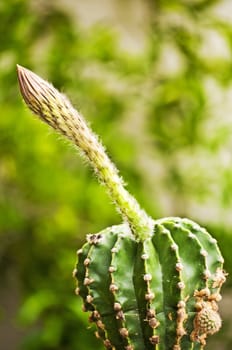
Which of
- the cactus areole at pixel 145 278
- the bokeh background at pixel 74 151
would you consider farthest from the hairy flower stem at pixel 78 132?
the bokeh background at pixel 74 151

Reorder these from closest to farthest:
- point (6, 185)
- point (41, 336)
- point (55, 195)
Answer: point (41, 336) < point (55, 195) < point (6, 185)

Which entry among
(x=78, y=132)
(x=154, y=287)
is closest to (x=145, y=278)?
(x=154, y=287)

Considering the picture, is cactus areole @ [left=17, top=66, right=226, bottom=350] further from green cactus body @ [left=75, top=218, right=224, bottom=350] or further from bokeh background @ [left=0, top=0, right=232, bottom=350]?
bokeh background @ [left=0, top=0, right=232, bottom=350]

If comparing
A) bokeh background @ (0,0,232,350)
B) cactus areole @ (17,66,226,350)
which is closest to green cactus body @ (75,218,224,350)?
cactus areole @ (17,66,226,350)

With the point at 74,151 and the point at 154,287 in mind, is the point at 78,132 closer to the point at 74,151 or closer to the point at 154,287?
the point at 154,287

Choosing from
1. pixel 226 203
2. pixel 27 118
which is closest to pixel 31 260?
pixel 27 118

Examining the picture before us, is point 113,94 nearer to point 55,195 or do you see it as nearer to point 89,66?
point 89,66
